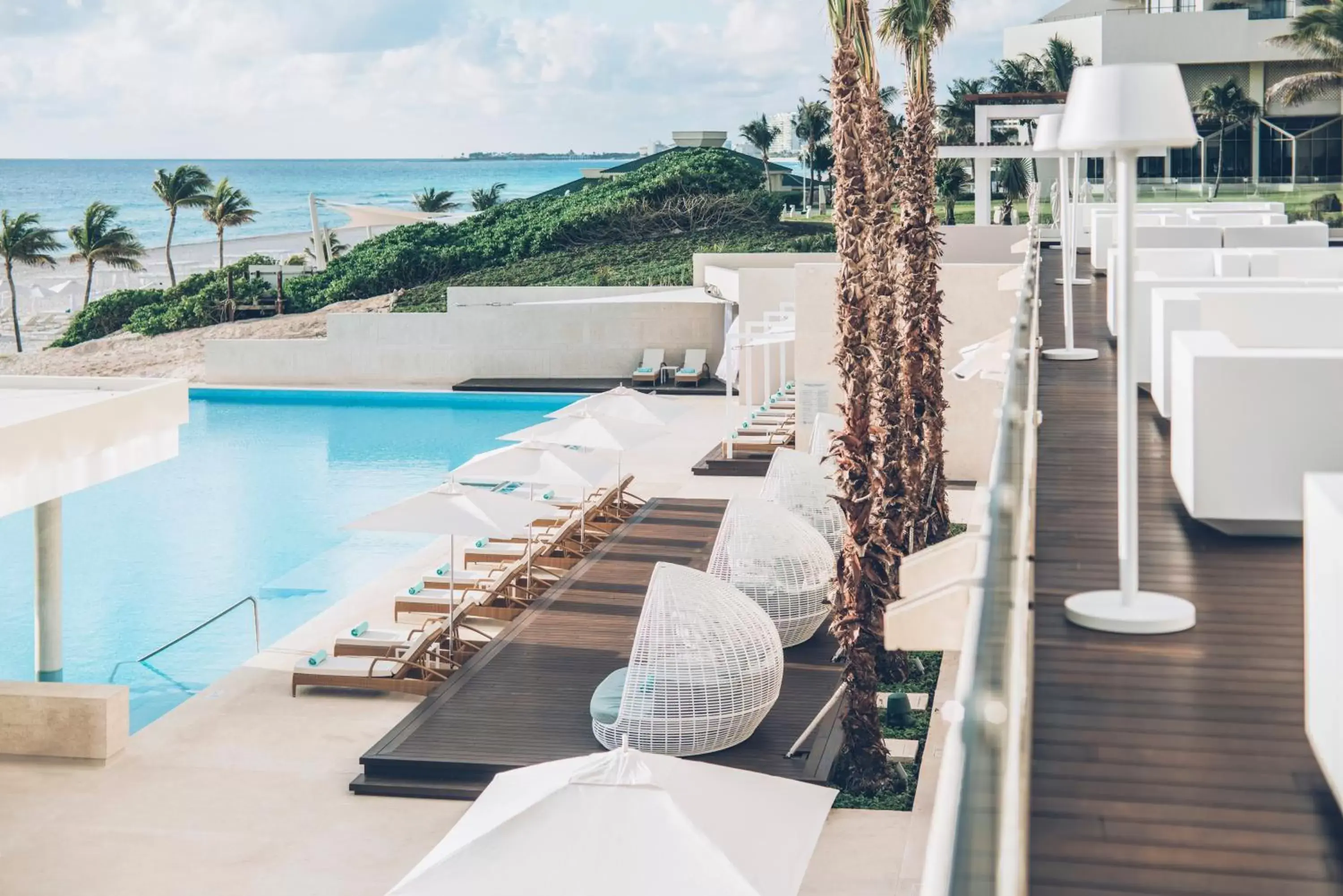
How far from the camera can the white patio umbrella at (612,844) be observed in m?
8.19

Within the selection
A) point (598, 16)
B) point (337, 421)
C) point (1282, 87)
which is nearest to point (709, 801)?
point (337, 421)

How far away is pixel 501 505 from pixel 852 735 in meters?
5.89

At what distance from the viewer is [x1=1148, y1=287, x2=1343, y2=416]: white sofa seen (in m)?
10.4

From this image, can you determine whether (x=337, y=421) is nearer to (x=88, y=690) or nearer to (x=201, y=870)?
(x=88, y=690)

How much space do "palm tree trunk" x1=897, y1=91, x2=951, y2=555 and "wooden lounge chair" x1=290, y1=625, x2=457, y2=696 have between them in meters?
6.22

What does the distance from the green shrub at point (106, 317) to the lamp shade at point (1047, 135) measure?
41.9 m

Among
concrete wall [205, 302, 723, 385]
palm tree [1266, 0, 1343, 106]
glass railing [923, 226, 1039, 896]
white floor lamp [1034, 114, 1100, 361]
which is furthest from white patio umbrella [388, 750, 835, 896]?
palm tree [1266, 0, 1343, 106]

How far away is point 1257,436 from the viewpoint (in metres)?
6.99

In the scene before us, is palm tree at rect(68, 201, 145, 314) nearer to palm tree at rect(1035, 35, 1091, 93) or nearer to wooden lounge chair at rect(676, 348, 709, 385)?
wooden lounge chair at rect(676, 348, 709, 385)

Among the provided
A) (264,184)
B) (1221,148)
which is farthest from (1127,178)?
(264,184)

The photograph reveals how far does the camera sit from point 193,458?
29.2 metres

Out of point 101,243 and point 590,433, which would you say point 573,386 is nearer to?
point 590,433

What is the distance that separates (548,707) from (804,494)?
6.20 m

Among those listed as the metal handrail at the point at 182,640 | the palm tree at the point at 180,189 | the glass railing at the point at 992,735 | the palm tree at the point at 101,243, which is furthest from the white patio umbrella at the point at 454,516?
the palm tree at the point at 180,189
